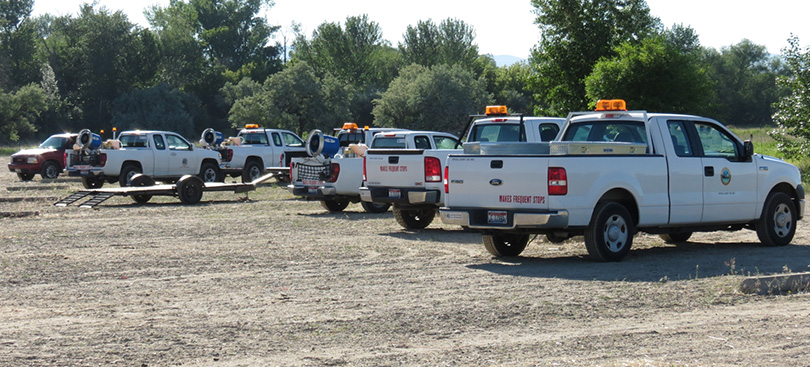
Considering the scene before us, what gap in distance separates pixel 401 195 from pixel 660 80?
18805 mm

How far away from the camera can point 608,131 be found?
1222cm

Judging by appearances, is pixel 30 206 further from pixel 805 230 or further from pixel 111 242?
pixel 805 230

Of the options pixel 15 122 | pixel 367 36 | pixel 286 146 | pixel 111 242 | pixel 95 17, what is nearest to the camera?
pixel 111 242

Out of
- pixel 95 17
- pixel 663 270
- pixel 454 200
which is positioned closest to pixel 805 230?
pixel 663 270

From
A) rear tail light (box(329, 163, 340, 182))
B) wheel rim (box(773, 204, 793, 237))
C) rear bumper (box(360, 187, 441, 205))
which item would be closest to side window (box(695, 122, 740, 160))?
wheel rim (box(773, 204, 793, 237))

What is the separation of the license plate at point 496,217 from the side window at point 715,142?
3.12 meters

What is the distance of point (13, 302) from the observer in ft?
29.5

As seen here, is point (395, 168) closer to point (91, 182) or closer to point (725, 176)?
point (725, 176)

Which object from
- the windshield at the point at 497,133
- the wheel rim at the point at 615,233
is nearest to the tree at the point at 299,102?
the windshield at the point at 497,133

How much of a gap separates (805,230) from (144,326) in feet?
38.4

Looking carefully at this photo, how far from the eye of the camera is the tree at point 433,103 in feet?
236

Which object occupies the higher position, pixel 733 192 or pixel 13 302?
pixel 733 192

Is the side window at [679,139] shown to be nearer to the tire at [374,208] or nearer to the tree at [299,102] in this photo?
the tire at [374,208]

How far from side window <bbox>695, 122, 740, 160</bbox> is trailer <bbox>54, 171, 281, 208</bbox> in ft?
43.3
